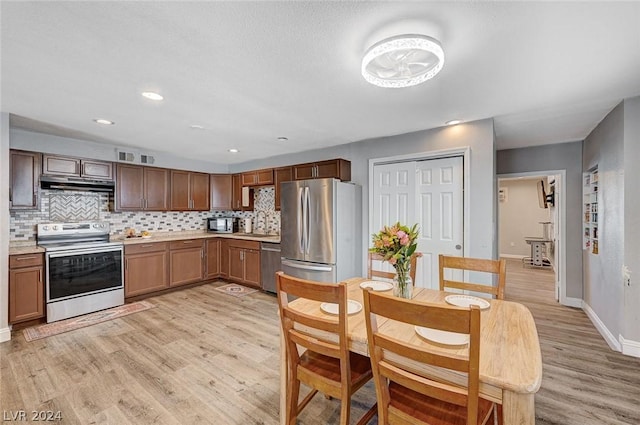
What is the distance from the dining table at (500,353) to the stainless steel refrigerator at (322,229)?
6.40 ft

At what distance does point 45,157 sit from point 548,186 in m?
9.99

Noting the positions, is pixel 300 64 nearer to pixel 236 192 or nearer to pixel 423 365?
pixel 423 365

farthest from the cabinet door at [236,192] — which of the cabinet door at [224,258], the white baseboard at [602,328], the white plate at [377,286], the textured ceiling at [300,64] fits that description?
the white baseboard at [602,328]

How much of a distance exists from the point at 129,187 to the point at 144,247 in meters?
1.00

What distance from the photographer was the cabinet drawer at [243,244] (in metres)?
4.78

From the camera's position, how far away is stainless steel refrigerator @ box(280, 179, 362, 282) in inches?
145

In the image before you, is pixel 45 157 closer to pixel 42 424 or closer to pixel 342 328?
pixel 42 424

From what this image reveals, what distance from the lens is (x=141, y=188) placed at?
4.56 meters

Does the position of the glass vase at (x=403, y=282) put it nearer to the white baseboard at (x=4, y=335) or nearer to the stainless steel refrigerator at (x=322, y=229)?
the stainless steel refrigerator at (x=322, y=229)

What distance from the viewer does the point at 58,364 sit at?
2479 millimetres

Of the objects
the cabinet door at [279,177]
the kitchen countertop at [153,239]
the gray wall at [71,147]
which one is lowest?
the kitchen countertop at [153,239]

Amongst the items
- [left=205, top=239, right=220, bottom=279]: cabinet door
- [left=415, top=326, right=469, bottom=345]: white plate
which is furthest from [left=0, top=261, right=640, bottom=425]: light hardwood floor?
[left=205, top=239, right=220, bottom=279]: cabinet door

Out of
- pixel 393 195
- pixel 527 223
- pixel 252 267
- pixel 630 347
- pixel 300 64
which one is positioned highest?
pixel 300 64

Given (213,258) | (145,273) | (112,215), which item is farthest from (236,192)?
(145,273)
